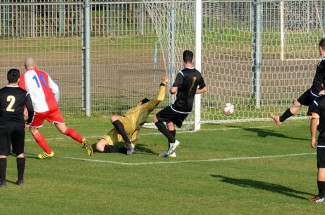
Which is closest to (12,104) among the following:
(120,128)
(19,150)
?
(19,150)

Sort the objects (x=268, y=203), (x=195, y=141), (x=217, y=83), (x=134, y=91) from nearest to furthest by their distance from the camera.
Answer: (x=268, y=203)
(x=195, y=141)
(x=217, y=83)
(x=134, y=91)

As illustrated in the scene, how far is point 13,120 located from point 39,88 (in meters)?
2.38

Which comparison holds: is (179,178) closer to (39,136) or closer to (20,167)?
(20,167)

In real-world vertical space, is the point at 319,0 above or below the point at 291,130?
above

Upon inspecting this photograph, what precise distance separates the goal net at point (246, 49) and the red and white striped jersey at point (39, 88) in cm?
521

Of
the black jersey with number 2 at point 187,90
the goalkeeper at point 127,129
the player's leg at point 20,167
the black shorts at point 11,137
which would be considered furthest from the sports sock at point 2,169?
the black jersey with number 2 at point 187,90

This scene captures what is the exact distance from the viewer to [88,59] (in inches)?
922

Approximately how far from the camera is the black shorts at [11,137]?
549 inches

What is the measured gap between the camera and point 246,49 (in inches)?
944

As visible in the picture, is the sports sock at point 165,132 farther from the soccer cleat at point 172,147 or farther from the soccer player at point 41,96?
the soccer player at point 41,96

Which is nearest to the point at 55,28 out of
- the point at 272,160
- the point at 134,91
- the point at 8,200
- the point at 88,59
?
the point at 88,59

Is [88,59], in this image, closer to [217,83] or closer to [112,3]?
[112,3]

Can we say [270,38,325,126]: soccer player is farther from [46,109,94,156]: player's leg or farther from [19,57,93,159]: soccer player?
[19,57,93,159]: soccer player

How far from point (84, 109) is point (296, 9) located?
245 inches
